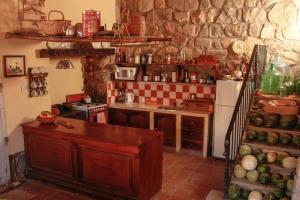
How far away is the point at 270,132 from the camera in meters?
3.47

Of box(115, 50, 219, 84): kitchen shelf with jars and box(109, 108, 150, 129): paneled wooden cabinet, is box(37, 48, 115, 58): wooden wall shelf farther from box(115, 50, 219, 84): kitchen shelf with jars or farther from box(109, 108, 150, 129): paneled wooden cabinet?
box(109, 108, 150, 129): paneled wooden cabinet

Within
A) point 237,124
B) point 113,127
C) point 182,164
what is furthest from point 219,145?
point 113,127

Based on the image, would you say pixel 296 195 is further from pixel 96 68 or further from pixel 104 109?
pixel 96 68

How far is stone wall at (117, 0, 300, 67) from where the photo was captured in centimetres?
479

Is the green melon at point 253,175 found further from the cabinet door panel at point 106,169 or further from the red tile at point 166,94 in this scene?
the red tile at point 166,94

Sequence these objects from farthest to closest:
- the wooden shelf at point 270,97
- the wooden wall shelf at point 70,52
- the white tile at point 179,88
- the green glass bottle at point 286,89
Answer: the white tile at point 179,88 → the wooden wall shelf at point 70,52 → the green glass bottle at point 286,89 → the wooden shelf at point 270,97

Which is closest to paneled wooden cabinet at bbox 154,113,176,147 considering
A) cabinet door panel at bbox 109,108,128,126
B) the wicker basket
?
cabinet door panel at bbox 109,108,128,126

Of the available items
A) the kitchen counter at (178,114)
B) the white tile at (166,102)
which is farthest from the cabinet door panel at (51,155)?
the white tile at (166,102)

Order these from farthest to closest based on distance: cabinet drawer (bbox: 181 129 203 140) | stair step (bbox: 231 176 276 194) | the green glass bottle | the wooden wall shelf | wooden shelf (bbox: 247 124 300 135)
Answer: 1. cabinet drawer (bbox: 181 129 203 140)
2. the wooden wall shelf
3. the green glass bottle
4. wooden shelf (bbox: 247 124 300 135)
5. stair step (bbox: 231 176 276 194)

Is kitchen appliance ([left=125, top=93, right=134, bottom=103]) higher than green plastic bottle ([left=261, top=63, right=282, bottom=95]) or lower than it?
lower

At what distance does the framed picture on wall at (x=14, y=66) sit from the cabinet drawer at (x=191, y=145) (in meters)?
2.96

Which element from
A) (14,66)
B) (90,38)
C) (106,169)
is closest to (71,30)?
(90,38)

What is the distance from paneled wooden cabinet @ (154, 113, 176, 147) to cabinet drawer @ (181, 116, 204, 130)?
0.63 ft

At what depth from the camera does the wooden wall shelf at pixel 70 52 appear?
4.34 meters
